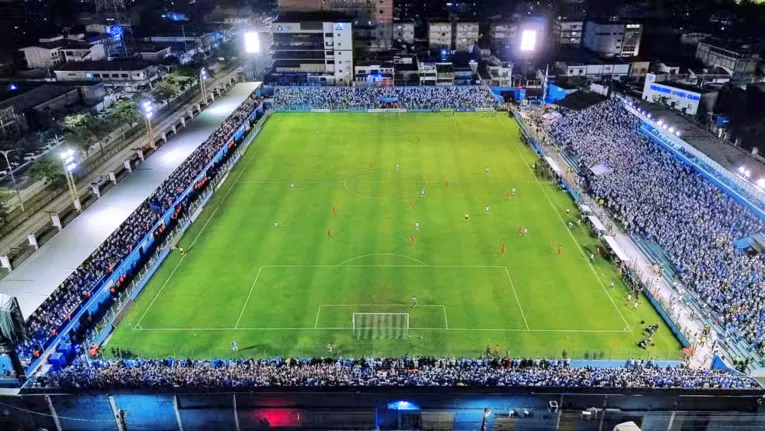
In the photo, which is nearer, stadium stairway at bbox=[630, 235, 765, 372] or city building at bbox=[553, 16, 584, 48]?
stadium stairway at bbox=[630, 235, 765, 372]

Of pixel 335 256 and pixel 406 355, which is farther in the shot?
pixel 335 256

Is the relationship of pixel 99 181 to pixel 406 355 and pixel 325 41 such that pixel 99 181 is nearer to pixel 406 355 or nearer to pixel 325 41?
pixel 406 355

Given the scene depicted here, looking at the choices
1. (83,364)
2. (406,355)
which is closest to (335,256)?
(406,355)

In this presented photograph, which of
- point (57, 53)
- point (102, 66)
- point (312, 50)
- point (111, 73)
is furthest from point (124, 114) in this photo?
point (57, 53)

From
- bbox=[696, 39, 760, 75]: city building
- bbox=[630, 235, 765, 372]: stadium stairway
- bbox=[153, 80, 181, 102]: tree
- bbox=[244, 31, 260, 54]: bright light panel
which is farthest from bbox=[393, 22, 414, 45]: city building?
bbox=[630, 235, 765, 372]: stadium stairway

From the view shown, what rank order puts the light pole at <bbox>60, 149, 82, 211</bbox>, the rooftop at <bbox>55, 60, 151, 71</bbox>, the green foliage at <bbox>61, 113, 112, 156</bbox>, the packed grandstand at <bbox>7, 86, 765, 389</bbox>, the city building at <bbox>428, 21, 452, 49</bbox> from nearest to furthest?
the packed grandstand at <bbox>7, 86, 765, 389</bbox> < the light pole at <bbox>60, 149, 82, 211</bbox> < the green foliage at <bbox>61, 113, 112, 156</bbox> < the rooftop at <bbox>55, 60, 151, 71</bbox> < the city building at <bbox>428, 21, 452, 49</bbox>

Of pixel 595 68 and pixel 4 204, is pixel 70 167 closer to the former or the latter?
pixel 4 204

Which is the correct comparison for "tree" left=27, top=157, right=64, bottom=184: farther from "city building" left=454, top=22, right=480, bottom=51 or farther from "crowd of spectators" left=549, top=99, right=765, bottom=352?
"city building" left=454, top=22, right=480, bottom=51

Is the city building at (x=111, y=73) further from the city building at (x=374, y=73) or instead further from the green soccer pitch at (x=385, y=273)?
the green soccer pitch at (x=385, y=273)
